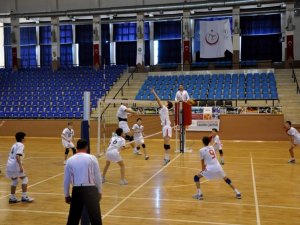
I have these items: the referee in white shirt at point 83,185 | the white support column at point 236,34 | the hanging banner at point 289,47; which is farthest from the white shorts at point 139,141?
the hanging banner at point 289,47

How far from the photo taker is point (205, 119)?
2325cm

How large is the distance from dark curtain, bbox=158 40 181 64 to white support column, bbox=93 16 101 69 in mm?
5900

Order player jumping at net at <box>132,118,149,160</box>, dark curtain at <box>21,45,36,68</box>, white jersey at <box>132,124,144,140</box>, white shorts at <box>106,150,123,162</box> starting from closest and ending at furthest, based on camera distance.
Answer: white shorts at <box>106,150,123,162</box> → player jumping at net at <box>132,118,149,160</box> → white jersey at <box>132,124,144,140</box> → dark curtain at <box>21,45,36,68</box>

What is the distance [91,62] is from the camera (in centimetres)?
3675

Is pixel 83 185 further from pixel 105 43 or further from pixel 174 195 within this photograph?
pixel 105 43

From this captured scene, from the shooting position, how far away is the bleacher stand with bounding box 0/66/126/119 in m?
27.1

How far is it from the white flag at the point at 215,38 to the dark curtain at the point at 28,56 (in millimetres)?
17966

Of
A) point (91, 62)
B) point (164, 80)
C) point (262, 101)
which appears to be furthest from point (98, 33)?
point (262, 101)

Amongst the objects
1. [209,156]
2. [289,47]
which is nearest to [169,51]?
[289,47]

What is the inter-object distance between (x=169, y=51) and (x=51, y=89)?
1181 centimetres

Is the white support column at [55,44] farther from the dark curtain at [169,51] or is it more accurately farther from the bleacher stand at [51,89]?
the dark curtain at [169,51]

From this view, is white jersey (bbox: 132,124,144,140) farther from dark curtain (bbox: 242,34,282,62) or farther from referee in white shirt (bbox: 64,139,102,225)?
dark curtain (bbox: 242,34,282,62)

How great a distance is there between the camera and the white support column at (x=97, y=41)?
3247cm

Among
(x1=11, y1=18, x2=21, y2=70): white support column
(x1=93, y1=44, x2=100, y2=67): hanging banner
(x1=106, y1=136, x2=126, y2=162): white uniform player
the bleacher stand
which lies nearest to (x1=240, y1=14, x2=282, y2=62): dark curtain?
the bleacher stand
